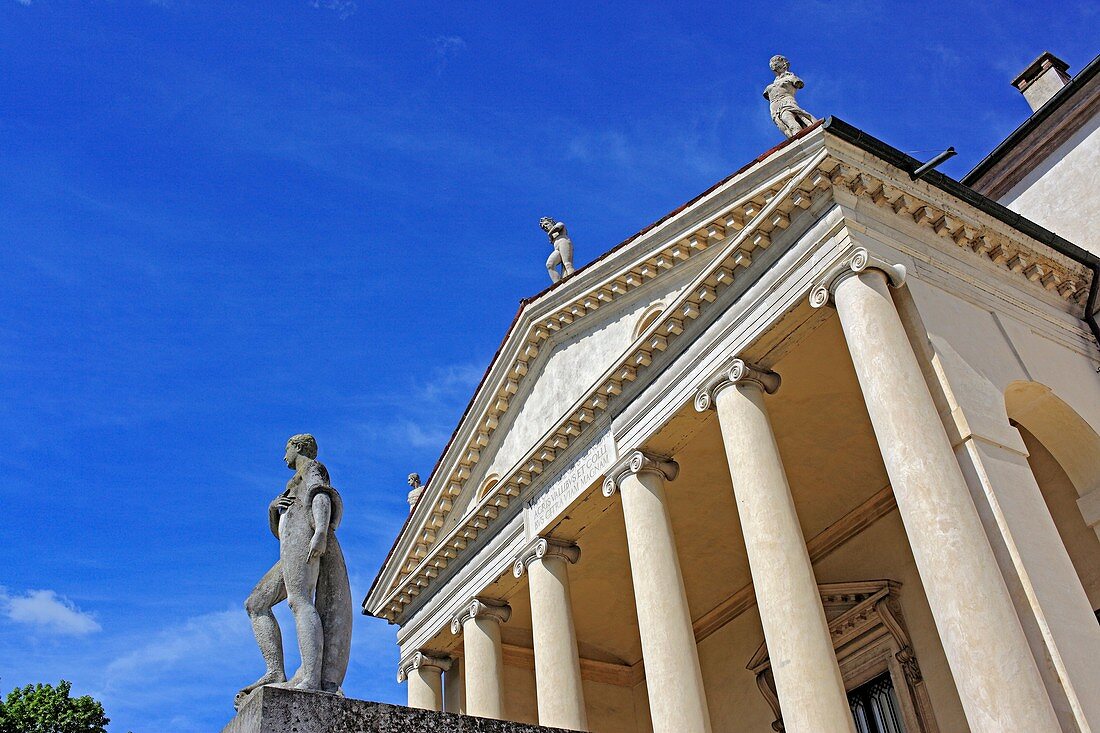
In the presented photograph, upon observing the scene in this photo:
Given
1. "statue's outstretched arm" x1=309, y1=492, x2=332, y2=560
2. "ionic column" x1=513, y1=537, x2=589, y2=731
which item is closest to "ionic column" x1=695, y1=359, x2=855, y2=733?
"ionic column" x1=513, y1=537, x2=589, y2=731

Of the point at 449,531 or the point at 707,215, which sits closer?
the point at 707,215

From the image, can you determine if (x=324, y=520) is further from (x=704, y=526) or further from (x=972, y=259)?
(x=704, y=526)

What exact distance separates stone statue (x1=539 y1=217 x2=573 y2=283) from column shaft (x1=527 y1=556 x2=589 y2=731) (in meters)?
5.16

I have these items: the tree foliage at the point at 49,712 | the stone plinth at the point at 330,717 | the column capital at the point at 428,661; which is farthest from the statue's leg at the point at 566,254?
the tree foliage at the point at 49,712

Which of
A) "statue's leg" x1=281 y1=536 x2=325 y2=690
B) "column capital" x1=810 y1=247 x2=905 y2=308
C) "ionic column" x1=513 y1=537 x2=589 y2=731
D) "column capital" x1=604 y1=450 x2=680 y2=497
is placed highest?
"column capital" x1=810 y1=247 x2=905 y2=308

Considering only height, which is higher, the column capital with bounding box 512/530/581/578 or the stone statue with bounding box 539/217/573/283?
the stone statue with bounding box 539/217/573/283

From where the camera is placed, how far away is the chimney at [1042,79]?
21.1 metres

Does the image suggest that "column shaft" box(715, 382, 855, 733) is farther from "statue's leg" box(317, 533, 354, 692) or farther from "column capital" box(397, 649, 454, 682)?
"column capital" box(397, 649, 454, 682)

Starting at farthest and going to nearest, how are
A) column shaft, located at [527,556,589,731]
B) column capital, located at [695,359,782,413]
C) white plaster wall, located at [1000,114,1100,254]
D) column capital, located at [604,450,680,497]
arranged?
1. white plaster wall, located at [1000,114,1100,254]
2. column shaft, located at [527,556,589,731]
3. column capital, located at [604,450,680,497]
4. column capital, located at [695,359,782,413]

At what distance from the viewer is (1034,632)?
30.1 ft

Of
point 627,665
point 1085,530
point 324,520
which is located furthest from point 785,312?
point 627,665

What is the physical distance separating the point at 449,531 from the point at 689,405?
7.03 meters

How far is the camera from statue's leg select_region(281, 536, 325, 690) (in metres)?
6.56

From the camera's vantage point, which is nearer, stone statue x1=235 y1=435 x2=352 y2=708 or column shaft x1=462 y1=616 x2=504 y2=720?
stone statue x1=235 y1=435 x2=352 y2=708
